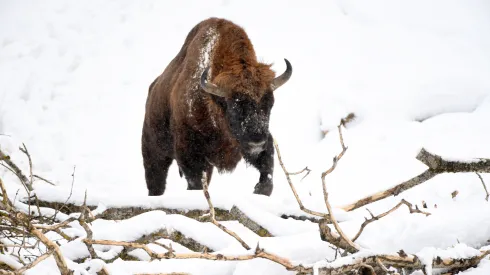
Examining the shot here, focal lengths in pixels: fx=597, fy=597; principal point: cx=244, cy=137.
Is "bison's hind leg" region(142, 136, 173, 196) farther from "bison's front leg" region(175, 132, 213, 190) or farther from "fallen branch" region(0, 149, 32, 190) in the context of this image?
"fallen branch" region(0, 149, 32, 190)

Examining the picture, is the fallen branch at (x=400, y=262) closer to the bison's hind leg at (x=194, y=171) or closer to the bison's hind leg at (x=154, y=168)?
the bison's hind leg at (x=194, y=171)

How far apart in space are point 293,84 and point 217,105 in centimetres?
590

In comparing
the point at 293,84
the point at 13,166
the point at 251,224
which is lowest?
the point at 251,224

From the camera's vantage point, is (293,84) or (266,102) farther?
(293,84)

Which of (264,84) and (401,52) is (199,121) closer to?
(264,84)

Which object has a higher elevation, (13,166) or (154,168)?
(154,168)

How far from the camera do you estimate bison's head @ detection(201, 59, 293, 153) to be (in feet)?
18.3

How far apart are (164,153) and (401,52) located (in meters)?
6.02

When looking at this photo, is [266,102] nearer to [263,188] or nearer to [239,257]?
[263,188]

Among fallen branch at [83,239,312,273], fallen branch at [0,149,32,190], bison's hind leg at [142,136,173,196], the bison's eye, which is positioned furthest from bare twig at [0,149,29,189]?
A: bison's hind leg at [142,136,173,196]

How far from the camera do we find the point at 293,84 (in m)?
11.8

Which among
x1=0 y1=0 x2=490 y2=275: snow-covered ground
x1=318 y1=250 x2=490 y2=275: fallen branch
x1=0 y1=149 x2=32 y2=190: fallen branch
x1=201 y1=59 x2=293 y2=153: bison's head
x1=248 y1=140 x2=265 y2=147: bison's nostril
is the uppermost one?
x1=0 y1=0 x2=490 y2=275: snow-covered ground

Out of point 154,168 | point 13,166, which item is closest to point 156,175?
point 154,168

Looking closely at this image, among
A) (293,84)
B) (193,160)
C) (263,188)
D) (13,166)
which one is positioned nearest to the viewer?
(13,166)
